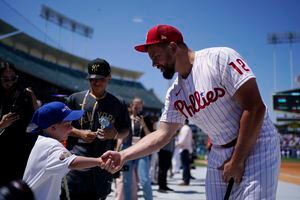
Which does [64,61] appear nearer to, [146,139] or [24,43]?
[24,43]

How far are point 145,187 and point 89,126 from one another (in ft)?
11.9

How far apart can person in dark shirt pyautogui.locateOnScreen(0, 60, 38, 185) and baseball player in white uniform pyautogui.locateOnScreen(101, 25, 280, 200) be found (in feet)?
6.86

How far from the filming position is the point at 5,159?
4012 mm

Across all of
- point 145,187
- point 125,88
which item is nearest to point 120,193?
point 145,187

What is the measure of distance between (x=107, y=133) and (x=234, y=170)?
5.66 feet

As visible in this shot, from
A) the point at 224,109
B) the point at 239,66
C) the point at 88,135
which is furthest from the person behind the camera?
the point at 88,135

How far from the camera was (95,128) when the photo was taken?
3.81 m

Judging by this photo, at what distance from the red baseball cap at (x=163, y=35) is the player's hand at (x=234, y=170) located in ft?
3.12

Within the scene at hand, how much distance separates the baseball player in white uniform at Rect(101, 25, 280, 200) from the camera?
232 centimetres

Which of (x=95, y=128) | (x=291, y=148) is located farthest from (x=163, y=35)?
(x=291, y=148)

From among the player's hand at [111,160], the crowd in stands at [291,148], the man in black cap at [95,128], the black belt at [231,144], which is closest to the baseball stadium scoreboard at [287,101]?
the crowd in stands at [291,148]

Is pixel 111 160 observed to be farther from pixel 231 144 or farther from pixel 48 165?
pixel 231 144

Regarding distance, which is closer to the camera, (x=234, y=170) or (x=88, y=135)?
(x=234, y=170)

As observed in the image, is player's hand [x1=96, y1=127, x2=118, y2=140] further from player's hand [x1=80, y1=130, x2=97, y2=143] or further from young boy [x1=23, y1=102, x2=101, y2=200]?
young boy [x1=23, y1=102, x2=101, y2=200]
